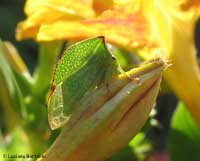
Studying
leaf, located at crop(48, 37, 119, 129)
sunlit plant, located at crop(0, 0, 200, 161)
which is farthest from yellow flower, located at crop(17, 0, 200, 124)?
leaf, located at crop(48, 37, 119, 129)

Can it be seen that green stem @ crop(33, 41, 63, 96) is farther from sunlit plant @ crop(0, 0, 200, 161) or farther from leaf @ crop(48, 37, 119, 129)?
leaf @ crop(48, 37, 119, 129)

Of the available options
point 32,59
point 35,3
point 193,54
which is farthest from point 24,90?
point 32,59

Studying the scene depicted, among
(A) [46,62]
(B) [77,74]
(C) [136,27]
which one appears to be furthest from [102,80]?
(A) [46,62]

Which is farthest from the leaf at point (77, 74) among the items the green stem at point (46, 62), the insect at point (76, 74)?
the green stem at point (46, 62)

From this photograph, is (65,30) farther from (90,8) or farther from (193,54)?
(193,54)

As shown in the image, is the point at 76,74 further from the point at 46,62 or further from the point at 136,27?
the point at 46,62

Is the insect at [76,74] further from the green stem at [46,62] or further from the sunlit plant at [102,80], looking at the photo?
the green stem at [46,62]

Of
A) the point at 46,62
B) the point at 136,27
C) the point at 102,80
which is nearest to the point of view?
the point at 102,80
